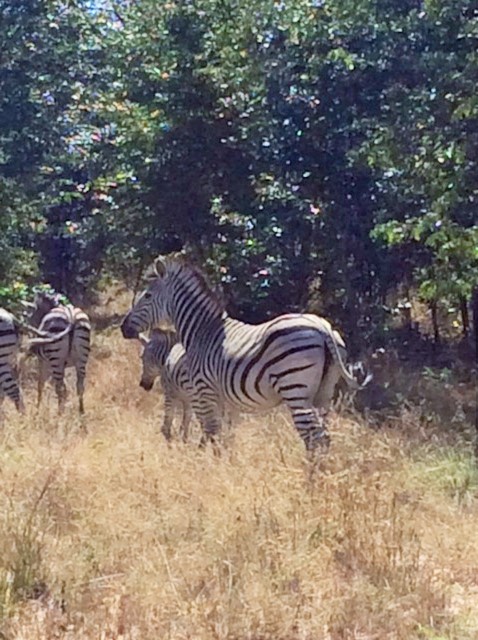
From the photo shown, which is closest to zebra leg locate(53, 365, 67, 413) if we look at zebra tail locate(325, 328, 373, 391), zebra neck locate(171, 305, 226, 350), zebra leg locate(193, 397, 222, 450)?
zebra neck locate(171, 305, 226, 350)

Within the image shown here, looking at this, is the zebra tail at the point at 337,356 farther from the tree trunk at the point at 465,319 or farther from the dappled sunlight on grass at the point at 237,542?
the tree trunk at the point at 465,319

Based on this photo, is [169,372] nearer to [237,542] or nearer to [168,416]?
[168,416]

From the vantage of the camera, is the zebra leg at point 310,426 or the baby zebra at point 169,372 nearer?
the zebra leg at point 310,426

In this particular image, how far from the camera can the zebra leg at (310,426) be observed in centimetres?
820

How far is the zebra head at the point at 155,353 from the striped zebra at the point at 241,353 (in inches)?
50.4

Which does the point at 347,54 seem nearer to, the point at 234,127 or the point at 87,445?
the point at 234,127

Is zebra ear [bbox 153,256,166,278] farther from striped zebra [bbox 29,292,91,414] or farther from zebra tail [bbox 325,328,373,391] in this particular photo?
striped zebra [bbox 29,292,91,414]

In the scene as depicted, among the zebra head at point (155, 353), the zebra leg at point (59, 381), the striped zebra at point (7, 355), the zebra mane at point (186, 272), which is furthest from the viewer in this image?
the zebra leg at point (59, 381)

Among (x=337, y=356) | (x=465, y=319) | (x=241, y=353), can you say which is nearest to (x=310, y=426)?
(x=337, y=356)

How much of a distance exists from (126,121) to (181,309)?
17.9ft

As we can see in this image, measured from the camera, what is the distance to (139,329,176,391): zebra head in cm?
1242

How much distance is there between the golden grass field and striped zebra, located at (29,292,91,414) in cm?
531

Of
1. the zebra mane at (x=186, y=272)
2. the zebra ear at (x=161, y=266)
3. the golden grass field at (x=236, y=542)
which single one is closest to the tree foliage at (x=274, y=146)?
the zebra mane at (x=186, y=272)

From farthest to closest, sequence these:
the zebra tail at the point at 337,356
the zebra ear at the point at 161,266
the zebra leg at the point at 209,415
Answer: the zebra ear at the point at 161,266, the zebra leg at the point at 209,415, the zebra tail at the point at 337,356
